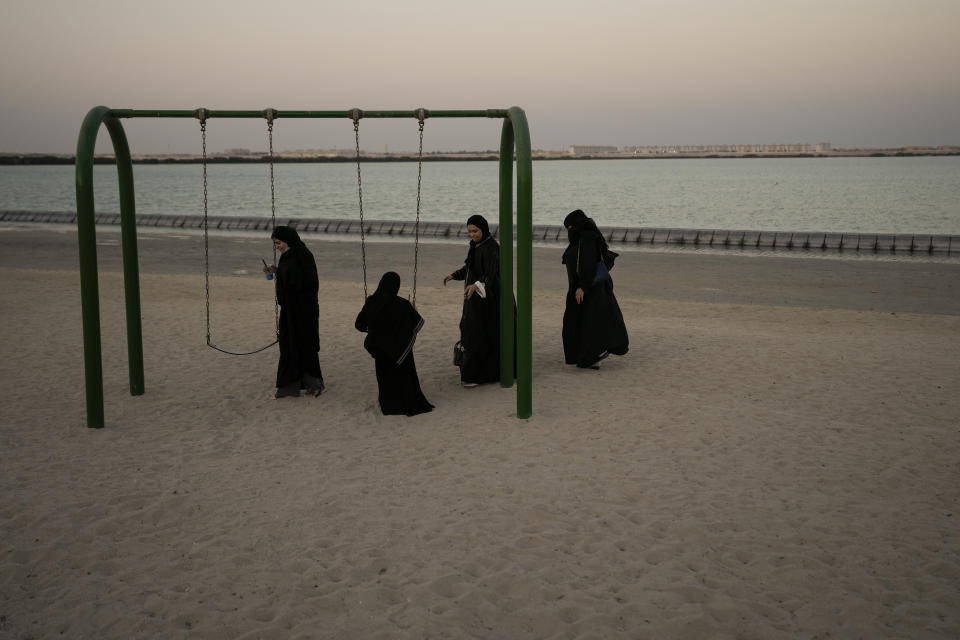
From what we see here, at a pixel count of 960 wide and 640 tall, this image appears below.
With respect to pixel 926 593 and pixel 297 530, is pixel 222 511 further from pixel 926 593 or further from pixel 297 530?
pixel 926 593

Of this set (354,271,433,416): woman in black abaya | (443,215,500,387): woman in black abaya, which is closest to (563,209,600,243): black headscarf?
(443,215,500,387): woman in black abaya

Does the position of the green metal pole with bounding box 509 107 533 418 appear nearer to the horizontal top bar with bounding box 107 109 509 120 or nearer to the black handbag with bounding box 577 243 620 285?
the horizontal top bar with bounding box 107 109 509 120

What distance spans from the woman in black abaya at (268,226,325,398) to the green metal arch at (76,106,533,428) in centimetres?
119

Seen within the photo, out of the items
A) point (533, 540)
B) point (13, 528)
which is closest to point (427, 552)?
point (533, 540)

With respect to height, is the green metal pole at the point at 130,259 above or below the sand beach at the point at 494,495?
above

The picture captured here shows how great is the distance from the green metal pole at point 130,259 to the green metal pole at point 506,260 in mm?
3282

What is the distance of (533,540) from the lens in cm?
462

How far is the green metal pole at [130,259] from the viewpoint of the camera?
7332mm

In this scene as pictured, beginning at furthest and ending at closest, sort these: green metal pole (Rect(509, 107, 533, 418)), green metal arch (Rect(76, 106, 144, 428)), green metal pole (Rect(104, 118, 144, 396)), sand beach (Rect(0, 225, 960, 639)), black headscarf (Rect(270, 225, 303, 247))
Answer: green metal pole (Rect(104, 118, 144, 396))
black headscarf (Rect(270, 225, 303, 247))
green metal pole (Rect(509, 107, 533, 418))
green metal arch (Rect(76, 106, 144, 428))
sand beach (Rect(0, 225, 960, 639))

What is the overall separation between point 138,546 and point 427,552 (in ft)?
5.34

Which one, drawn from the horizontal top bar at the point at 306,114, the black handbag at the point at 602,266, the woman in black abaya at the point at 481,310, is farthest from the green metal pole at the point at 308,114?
the black handbag at the point at 602,266

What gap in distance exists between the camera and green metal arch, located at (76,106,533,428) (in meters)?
6.51

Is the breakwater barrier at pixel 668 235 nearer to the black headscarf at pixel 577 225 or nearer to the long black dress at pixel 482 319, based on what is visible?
the black headscarf at pixel 577 225

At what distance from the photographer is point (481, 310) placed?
780cm
